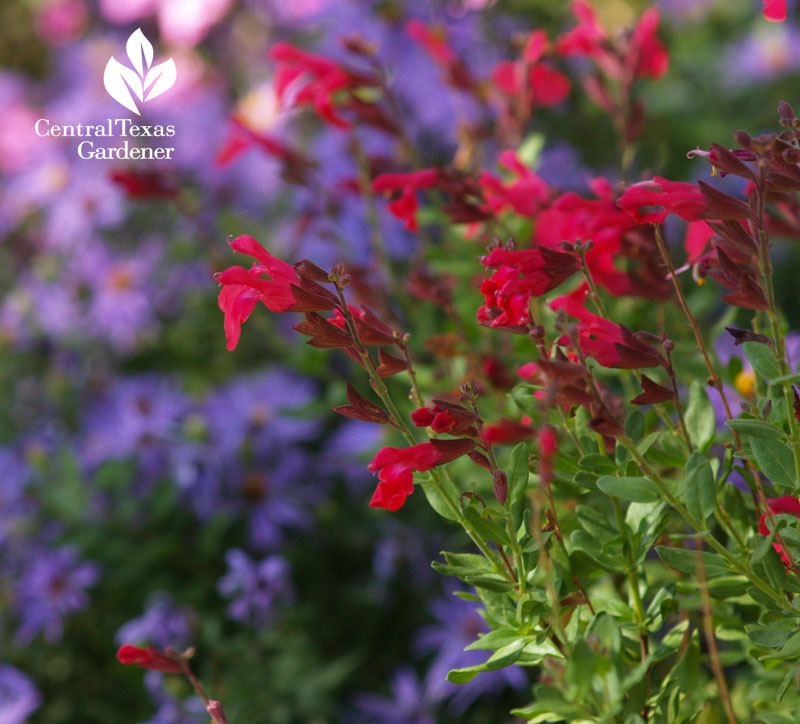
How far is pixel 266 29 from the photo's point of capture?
7.57 ft

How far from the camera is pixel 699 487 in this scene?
0.53 metres

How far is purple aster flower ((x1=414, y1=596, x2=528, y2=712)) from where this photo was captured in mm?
1147

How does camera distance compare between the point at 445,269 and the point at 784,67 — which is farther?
the point at 784,67

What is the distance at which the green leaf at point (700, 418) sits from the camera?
0.64 metres

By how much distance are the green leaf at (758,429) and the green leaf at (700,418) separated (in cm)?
10

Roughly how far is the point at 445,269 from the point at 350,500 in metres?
0.47

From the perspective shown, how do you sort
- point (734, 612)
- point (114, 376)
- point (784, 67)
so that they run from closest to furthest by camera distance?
1. point (734, 612)
2. point (114, 376)
3. point (784, 67)

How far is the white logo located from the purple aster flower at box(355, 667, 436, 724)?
2.92ft

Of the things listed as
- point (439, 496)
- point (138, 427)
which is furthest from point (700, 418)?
point (138, 427)

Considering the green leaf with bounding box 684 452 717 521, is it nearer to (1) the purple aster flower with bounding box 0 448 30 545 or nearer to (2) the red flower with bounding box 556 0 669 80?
(2) the red flower with bounding box 556 0 669 80

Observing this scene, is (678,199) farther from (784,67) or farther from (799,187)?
(784,67)

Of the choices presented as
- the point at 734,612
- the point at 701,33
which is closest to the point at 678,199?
the point at 734,612

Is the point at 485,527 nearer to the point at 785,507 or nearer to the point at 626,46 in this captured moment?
the point at 785,507

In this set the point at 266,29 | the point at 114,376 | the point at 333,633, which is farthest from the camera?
the point at 266,29
